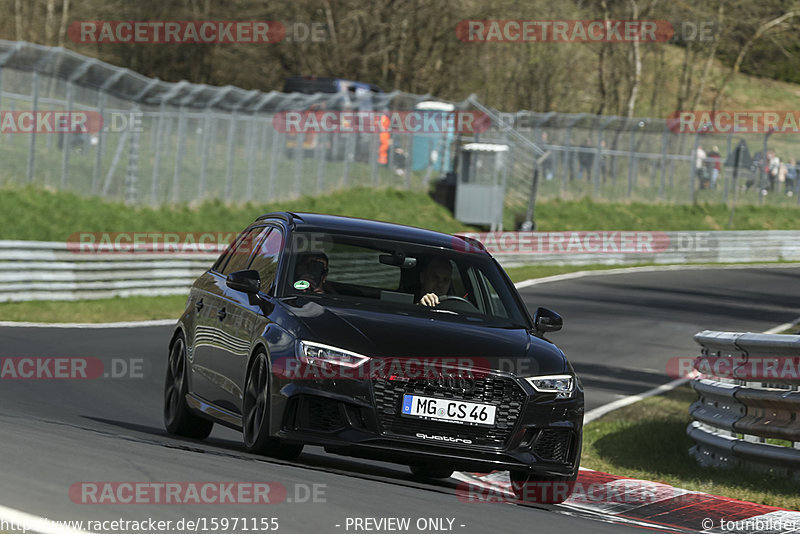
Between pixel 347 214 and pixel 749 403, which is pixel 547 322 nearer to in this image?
pixel 749 403

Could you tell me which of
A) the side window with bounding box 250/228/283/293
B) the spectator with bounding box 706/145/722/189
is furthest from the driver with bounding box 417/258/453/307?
the spectator with bounding box 706/145/722/189

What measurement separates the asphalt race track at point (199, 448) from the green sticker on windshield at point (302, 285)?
3.32ft

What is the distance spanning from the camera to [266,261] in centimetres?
909

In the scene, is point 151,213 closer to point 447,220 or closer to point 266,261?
point 447,220

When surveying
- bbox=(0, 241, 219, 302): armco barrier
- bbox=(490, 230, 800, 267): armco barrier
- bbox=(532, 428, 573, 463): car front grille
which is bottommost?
bbox=(490, 230, 800, 267): armco barrier

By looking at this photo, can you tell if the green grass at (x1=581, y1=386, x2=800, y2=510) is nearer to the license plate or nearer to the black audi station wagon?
the black audi station wagon

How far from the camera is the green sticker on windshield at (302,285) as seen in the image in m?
8.54

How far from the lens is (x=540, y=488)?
335 inches

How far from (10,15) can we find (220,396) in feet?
163

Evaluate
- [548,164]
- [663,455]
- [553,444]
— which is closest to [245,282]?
[553,444]

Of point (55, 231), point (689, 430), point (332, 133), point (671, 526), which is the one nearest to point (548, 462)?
point (671, 526)

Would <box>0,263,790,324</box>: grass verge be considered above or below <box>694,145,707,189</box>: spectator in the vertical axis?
below

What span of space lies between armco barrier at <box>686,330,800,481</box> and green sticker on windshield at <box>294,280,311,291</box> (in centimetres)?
330

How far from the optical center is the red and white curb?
26.5ft
